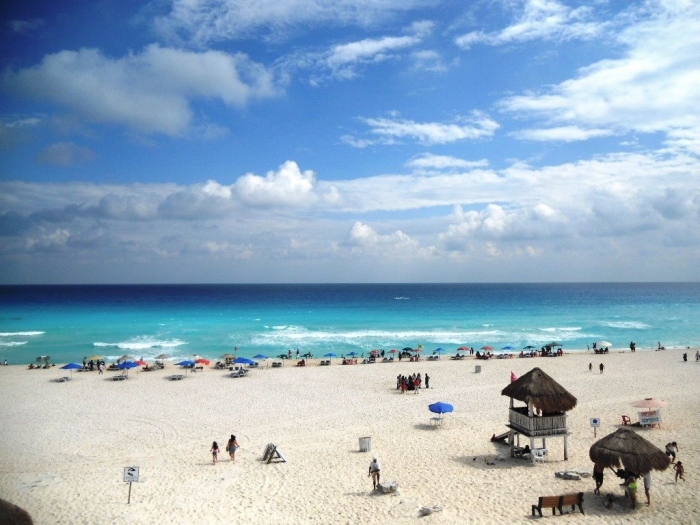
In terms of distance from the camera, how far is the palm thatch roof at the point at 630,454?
420 inches

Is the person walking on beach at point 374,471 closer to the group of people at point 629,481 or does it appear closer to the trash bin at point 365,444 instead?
the trash bin at point 365,444

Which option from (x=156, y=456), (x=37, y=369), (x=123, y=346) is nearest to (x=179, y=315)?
(x=123, y=346)

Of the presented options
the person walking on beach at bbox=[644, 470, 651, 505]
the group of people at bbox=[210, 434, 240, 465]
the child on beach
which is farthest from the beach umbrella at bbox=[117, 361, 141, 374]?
the child on beach

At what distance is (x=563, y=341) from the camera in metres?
48.0

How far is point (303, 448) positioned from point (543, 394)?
8.25 metres

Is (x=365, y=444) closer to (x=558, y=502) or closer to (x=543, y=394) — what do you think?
(x=543, y=394)

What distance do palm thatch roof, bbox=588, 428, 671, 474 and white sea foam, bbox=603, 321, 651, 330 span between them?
2176 inches

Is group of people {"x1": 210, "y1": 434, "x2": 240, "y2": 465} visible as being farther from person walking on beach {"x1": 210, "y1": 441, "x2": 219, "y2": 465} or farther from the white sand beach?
the white sand beach

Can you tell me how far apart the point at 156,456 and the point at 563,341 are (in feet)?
145

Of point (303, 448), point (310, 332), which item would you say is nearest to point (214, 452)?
point (303, 448)

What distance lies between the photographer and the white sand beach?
1094cm

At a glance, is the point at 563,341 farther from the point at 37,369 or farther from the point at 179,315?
the point at 179,315

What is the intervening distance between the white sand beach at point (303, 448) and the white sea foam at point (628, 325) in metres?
33.7

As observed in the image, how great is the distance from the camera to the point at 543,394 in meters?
13.9
